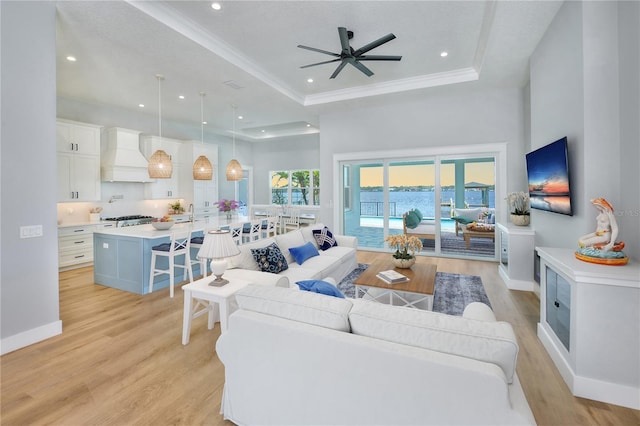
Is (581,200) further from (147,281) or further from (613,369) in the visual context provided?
(147,281)

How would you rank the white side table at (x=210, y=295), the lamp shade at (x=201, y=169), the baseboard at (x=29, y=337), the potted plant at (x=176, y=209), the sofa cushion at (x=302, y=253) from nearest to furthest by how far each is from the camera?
the white side table at (x=210, y=295)
the baseboard at (x=29, y=337)
the sofa cushion at (x=302, y=253)
the lamp shade at (x=201, y=169)
the potted plant at (x=176, y=209)

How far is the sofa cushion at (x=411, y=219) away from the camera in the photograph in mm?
6555

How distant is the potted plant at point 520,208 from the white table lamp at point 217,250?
430cm

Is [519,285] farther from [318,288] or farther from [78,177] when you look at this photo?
[78,177]

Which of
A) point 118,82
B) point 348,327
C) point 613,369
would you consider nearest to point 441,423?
point 348,327

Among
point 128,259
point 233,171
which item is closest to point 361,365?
point 128,259

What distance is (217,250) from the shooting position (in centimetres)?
261

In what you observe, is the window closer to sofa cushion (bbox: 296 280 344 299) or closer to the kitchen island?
the kitchen island

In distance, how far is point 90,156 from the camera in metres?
5.91

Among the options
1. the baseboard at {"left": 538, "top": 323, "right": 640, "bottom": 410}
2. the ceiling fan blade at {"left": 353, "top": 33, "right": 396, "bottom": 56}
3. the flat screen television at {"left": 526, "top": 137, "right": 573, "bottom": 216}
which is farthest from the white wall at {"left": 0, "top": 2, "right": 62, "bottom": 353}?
the flat screen television at {"left": 526, "top": 137, "right": 573, "bottom": 216}

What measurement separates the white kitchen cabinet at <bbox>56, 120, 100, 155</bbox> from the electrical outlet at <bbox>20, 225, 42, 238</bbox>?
3465 mm

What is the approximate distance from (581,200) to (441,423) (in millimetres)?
2632

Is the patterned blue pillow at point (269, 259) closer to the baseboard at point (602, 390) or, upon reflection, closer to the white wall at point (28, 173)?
the white wall at point (28, 173)

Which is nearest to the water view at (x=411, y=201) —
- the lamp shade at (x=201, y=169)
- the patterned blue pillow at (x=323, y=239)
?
the patterned blue pillow at (x=323, y=239)
